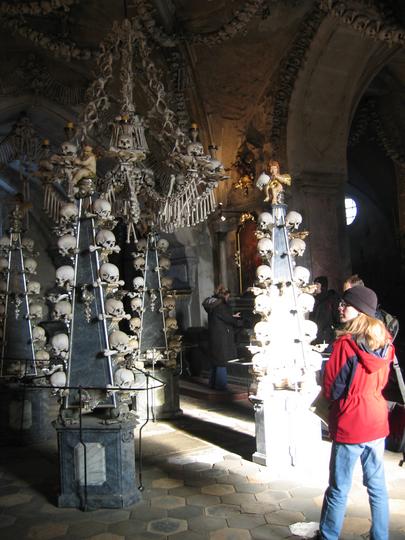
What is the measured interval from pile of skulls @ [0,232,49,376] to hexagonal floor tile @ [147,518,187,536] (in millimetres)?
2774

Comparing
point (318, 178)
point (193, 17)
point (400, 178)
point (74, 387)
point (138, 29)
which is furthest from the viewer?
point (400, 178)

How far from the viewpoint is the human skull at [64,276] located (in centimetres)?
374

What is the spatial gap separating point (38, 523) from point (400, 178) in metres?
10.3

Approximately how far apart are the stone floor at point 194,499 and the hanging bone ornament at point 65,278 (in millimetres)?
1418

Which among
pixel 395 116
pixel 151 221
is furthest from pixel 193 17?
pixel 395 116

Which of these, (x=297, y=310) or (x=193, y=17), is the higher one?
(x=193, y=17)

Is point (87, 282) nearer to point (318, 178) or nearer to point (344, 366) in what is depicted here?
point (344, 366)

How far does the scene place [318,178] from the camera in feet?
27.8

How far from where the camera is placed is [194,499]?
11.5 ft

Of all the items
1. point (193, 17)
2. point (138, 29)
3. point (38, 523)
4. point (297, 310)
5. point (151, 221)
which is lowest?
point (38, 523)

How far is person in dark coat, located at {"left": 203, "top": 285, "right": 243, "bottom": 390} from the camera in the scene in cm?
729

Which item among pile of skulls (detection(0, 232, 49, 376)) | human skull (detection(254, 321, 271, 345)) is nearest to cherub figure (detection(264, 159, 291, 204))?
human skull (detection(254, 321, 271, 345))

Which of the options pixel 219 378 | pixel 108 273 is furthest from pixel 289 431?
pixel 219 378

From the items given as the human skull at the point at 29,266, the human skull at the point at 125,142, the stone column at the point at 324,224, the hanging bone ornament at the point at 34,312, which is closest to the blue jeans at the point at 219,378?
the stone column at the point at 324,224
